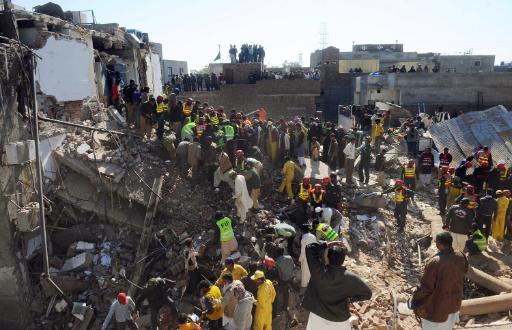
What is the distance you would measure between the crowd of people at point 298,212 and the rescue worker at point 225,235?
0.07ft

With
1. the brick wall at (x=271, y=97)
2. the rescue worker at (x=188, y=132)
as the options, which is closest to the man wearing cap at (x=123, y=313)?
the rescue worker at (x=188, y=132)

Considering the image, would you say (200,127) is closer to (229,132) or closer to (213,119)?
(229,132)

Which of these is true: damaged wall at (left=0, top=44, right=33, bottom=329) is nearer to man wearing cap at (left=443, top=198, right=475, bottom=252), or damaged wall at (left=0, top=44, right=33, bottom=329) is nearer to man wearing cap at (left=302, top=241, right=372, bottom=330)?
man wearing cap at (left=302, top=241, right=372, bottom=330)

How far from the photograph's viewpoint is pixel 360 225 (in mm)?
11078

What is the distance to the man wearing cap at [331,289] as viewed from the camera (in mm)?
4500

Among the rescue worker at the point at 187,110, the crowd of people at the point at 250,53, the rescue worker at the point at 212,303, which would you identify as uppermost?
the crowd of people at the point at 250,53

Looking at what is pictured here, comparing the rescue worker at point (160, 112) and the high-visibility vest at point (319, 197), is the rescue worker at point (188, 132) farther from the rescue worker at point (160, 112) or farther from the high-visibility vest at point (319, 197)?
the high-visibility vest at point (319, 197)

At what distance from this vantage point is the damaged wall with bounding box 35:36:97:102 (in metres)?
10.6

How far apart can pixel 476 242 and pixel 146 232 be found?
23.2ft

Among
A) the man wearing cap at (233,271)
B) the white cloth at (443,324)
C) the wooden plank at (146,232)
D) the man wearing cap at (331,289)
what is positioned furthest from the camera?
the wooden plank at (146,232)

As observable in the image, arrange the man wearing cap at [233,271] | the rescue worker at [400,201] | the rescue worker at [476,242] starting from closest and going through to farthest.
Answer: the man wearing cap at [233,271] → the rescue worker at [476,242] → the rescue worker at [400,201]

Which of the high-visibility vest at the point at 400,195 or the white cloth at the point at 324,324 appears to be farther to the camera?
the high-visibility vest at the point at 400,195

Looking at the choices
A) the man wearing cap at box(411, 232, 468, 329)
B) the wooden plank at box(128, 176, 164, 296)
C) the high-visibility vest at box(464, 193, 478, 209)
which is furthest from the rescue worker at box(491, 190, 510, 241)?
the wooden plank at box(128, 176, 164, 296)

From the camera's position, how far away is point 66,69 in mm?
11383
